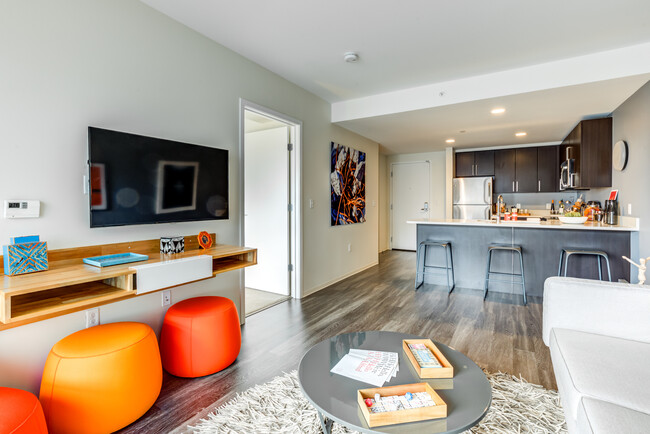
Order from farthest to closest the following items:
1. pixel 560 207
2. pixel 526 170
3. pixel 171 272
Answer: pixel 526 170
pixel 560 207
pixel 171 272

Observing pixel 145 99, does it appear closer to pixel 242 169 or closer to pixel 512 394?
pixel 242 169

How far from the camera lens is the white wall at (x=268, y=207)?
397 cm

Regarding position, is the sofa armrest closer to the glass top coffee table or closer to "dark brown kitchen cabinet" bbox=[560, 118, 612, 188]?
the glass top coffee table

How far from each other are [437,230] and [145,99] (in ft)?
12.5

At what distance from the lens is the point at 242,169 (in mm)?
3039

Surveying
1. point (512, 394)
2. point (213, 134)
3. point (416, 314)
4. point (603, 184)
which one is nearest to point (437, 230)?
point (416, 314)

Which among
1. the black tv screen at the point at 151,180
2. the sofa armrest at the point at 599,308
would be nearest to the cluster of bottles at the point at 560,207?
the sofa armrest at the point at 599,308

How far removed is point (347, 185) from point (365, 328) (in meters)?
2.48

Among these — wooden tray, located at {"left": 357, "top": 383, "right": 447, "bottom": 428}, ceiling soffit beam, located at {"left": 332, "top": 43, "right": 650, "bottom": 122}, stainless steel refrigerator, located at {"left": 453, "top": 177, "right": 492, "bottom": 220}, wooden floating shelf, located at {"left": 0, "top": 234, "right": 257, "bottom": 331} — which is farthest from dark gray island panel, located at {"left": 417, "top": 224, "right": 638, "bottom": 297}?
wooden tray, located at {"left": 357, "top": 383, "right": 447, "bottom": 428}

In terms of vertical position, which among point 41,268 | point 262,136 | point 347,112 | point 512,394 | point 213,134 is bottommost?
point 512,394

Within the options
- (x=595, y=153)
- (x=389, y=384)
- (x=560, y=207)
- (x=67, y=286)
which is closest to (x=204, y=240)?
(x=67, y=286)

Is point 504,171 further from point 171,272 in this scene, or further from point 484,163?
point 171,272

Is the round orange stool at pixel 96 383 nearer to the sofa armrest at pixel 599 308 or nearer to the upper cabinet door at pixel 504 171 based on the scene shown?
the sofa armrest at pixel 599 308

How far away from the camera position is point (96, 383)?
1541 mm
